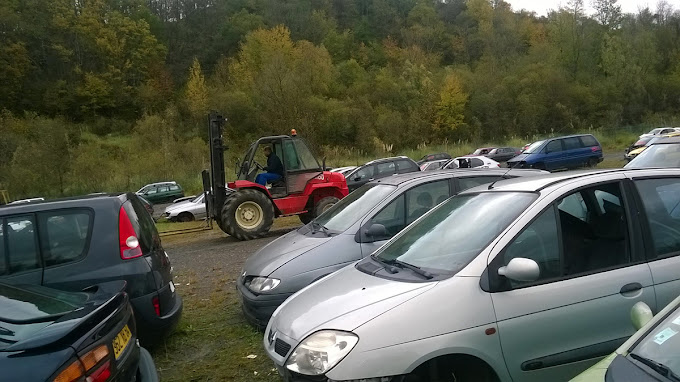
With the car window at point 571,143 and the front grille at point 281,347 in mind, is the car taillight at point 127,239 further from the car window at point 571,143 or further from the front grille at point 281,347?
the car window at point 571,143

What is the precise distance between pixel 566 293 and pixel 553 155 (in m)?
23.7

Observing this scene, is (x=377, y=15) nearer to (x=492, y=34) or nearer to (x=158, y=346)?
(x=492, y=34)

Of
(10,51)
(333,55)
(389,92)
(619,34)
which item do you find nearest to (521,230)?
(389,92)

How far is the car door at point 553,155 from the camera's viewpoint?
25053 mm

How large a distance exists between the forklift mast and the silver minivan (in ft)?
29.9

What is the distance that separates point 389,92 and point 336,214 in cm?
5886

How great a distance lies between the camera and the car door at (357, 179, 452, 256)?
5.64m

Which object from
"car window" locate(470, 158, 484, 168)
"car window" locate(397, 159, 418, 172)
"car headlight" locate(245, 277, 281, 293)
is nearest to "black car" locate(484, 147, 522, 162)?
"car window" locate(470, 158, 484, 168)

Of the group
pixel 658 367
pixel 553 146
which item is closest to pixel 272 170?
pixel 658 367

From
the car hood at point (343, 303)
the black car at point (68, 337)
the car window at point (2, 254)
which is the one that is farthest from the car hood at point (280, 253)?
the car window at point (2, 254)

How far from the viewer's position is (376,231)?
5.54m

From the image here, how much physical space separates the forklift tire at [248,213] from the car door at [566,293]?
31.4 feet

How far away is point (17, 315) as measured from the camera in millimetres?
2951

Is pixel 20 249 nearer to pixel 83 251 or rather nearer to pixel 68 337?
pixel 83 251
